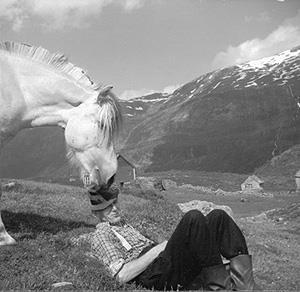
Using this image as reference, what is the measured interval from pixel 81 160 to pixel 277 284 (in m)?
5.08

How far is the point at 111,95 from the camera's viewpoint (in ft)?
24.9

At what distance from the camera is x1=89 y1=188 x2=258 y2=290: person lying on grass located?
578 cm

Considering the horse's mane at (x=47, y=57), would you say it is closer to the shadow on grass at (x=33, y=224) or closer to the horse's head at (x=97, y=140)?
the horse's head at (x=97, y=140)

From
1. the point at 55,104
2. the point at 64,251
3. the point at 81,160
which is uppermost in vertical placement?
the point at 55,104

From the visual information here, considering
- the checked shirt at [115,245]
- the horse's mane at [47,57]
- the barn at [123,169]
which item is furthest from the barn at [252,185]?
Result: the checked shirt at [115,245]

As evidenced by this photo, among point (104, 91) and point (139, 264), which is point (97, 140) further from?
point (139, 264)

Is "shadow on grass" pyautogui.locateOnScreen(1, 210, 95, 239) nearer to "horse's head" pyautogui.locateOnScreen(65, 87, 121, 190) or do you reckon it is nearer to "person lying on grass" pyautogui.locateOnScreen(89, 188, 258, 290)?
"horse's head" pyautogui.locateOnScreen(65, 87, 121, 190)

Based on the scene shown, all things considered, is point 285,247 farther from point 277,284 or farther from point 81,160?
point 81,160

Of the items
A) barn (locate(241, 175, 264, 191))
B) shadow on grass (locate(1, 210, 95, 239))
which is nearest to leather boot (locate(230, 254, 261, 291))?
shadow on grass (locate(1, 210, 95, 239))

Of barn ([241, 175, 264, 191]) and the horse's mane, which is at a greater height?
the horse's mane

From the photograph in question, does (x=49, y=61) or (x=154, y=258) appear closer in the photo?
(x=154, y=258)

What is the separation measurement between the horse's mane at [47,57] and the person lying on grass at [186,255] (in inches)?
115

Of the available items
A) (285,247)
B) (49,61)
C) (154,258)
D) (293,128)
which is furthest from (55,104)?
(293,128)

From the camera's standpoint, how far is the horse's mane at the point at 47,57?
8492mm
